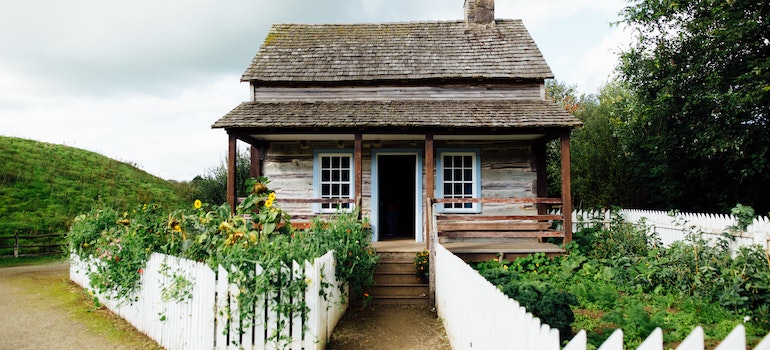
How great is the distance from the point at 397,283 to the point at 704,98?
31.6 feet

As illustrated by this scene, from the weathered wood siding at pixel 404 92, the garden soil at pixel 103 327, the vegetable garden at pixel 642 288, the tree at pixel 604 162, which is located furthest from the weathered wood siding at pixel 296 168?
the tree at pixel 604 162

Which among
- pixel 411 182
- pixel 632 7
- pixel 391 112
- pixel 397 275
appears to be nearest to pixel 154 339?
pixel 397 275

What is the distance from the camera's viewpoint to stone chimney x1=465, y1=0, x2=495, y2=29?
1277 centimetres

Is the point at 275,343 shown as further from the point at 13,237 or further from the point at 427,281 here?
the point at 13,237

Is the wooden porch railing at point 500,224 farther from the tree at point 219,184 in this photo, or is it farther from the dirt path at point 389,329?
the tree at point 219,184

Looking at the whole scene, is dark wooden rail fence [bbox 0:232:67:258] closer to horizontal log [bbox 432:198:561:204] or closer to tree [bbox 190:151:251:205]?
tree [bbox 190:151:251:205]

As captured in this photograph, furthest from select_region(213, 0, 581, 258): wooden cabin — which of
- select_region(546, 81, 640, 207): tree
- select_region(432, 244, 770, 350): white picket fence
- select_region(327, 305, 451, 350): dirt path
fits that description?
select_region(546, 81, 640, 207): tree

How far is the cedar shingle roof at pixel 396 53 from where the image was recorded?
10906mm

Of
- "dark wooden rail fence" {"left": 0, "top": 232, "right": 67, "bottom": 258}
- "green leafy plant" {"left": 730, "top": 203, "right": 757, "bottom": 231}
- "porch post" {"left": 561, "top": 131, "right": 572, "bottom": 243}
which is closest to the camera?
"green leafy plant" {"left": 730, "top": 203, "right": 757, "bottom": 231}

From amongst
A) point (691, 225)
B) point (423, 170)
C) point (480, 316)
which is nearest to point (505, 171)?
point (423, 170)

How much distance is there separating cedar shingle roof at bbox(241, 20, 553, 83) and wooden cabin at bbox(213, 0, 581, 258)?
5cm

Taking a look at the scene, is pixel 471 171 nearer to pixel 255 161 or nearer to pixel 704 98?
pixel 255 161

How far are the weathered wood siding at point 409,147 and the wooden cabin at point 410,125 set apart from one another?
3cm

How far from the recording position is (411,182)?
1442 centimetres
